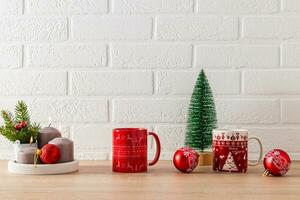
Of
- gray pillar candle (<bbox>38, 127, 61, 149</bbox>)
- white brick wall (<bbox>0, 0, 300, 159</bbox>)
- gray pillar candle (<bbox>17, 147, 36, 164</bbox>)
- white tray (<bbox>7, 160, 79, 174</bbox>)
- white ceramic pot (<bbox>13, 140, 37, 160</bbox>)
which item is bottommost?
white tray (<bbox>7, 160, 79, 174</bbox>)

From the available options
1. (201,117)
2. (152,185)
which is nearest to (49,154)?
(152,185)

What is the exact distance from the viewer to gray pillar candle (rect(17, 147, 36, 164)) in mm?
1508

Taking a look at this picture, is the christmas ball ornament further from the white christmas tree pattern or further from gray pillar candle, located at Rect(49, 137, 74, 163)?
→ gray pillar candle, located at Rect(49, 137, 74, 163)

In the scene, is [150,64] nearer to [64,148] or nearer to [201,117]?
[201,117]

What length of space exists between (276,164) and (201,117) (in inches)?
12.5

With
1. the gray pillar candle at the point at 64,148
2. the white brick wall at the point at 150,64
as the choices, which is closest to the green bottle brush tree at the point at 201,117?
the white brick wall at the point at 150,64

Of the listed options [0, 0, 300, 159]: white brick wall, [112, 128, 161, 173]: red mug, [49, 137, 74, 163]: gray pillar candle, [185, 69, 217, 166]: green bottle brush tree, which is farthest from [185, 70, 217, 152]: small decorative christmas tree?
[49, 137, 74, 163]: gray pillar candle

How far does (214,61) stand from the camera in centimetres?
183

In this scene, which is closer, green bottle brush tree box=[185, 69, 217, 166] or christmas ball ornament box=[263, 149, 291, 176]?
christmas ball ornament box=[263, 149, 291, 176]

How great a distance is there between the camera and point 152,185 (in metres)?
1.32

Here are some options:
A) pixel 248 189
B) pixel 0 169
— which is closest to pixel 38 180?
pixel 0 169

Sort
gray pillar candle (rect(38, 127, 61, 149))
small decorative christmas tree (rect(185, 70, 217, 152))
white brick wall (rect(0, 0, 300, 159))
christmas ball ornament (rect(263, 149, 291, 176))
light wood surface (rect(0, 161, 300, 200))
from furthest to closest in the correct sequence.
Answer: white brick wall (rect(0, 0, 300, 159)) < small decorative christmas tree (rect(185, 70, 217, 152)) < gray pillar candle (rect(38, 127, 61, 149)) < christmas ball ornament (rect(263, 149, 291, 176)) < light wood surface (rect(0, 161, 300, 200))

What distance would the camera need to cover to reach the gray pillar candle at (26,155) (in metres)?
1.51

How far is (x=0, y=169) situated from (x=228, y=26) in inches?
32.1
